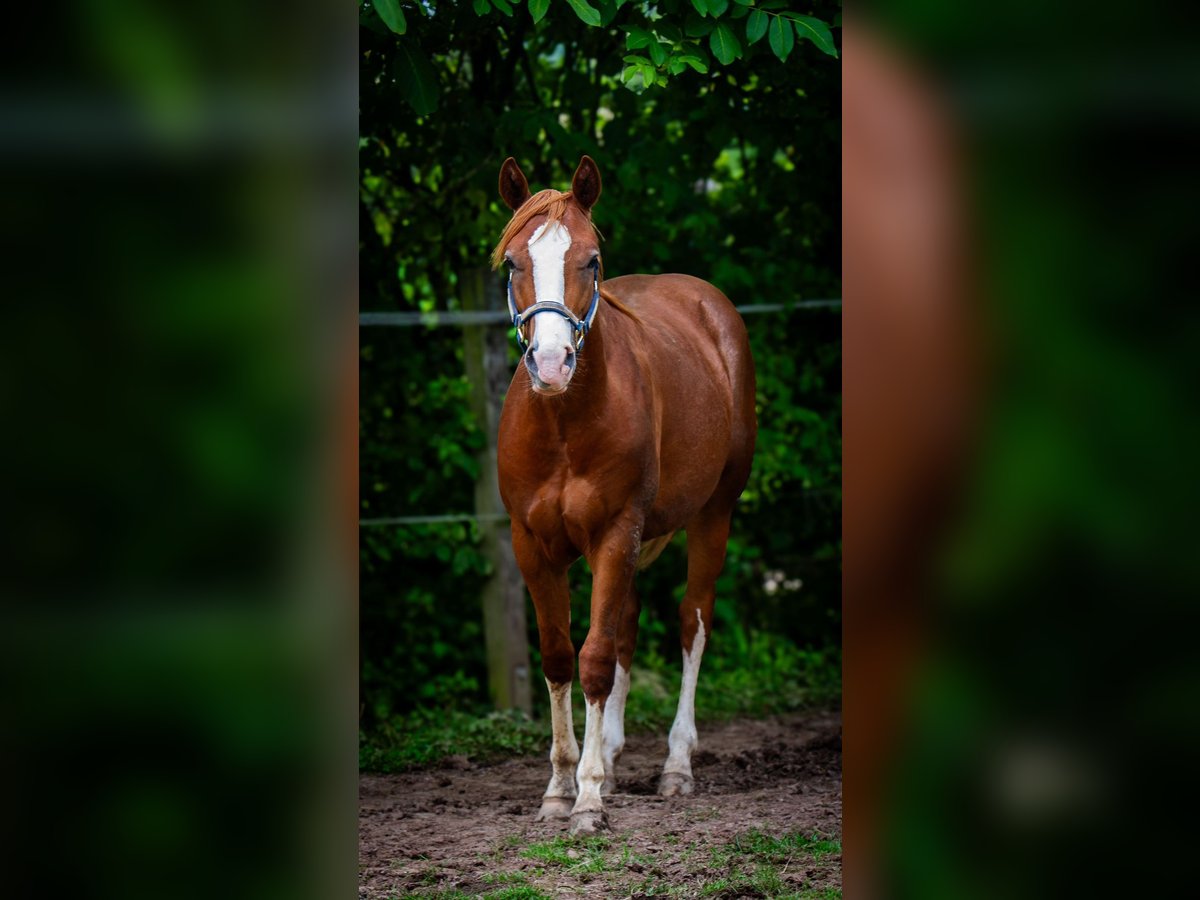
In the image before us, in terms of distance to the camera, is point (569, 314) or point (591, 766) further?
point (591, 766)

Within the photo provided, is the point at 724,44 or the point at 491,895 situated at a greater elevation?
the point at 724,44

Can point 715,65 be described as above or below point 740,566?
above

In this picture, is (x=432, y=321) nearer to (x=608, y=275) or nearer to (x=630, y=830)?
(x=608, y=275)

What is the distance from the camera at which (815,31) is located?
143 inches

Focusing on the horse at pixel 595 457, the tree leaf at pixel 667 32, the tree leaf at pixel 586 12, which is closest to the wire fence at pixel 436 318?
the horse at pixel 595 457

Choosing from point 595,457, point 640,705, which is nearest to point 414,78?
point 595,457

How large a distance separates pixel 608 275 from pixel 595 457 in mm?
2796

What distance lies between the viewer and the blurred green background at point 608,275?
5.93 meters

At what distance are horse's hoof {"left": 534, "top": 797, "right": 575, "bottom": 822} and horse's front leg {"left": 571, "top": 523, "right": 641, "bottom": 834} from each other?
62 millimetres
